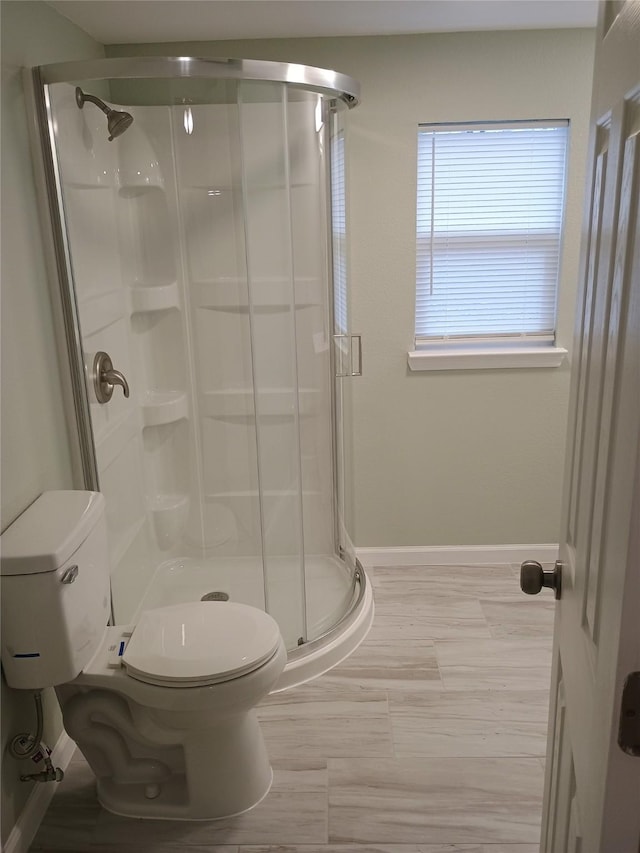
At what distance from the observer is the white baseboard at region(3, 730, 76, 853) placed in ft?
5.99

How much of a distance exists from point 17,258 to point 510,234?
197 cm

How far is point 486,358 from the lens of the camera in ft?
9.94

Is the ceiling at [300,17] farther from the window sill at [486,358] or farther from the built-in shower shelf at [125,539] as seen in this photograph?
the built-in shower shelf at [125,539]

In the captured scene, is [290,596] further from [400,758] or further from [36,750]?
[36,750]

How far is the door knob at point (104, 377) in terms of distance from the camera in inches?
89.4

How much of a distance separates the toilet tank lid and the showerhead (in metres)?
1.18

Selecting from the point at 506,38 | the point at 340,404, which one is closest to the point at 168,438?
the point at 340,404

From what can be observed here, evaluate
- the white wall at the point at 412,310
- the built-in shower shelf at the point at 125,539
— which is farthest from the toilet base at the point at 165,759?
the white wall at the point at 412,310

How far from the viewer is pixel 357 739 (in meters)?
2.23

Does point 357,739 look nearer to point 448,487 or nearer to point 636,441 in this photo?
point 448,487

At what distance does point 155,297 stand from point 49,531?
1057 millimetres

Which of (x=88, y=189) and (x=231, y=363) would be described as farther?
(x=231, y=363)

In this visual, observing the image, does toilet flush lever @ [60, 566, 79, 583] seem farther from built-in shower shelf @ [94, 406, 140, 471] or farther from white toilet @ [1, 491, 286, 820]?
built-in shower shelf @ [94, 406, 140, 471]

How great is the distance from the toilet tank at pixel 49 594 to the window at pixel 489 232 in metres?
1.76
